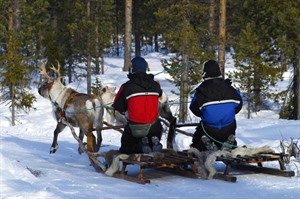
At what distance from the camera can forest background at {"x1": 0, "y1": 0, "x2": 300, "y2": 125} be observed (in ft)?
65.5

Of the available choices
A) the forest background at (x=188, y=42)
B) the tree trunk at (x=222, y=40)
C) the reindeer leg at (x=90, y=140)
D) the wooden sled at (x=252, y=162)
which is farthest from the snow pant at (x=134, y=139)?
the tree trunk at (x=222, y=40)

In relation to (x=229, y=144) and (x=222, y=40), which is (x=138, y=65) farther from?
(x=222, y=40)

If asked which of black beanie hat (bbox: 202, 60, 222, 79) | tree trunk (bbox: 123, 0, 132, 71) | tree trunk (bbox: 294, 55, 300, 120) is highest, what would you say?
tree trunk (bbox: 123, 0, 132, 71)

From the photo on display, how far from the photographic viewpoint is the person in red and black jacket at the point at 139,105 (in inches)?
298

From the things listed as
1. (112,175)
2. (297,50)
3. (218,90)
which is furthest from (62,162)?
(297,50)

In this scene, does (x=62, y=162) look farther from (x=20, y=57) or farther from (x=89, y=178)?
(x=20, y=57)

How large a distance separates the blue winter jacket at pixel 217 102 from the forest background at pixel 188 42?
717 cm

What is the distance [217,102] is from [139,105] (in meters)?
1.20

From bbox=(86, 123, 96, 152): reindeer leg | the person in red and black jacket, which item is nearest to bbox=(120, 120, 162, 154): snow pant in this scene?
the person in red and black jacket

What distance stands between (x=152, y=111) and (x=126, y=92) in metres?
0.51

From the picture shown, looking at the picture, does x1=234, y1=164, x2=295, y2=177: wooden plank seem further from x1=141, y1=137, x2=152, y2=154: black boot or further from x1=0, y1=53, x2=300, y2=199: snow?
x1=141, y1=137, x2=152, y2=154: black boot

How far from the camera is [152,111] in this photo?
7707mm

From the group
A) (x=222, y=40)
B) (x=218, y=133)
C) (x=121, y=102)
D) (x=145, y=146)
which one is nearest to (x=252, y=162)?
(x=218, y=133)

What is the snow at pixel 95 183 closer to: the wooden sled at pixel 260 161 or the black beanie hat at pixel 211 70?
the wooden sled at pixel 260 161
